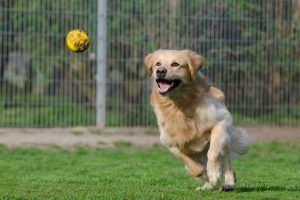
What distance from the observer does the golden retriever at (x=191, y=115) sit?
904 centimetres

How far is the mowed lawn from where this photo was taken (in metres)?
8.62

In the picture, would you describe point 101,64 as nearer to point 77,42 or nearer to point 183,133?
point 77,42

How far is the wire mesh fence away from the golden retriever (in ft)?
24.4

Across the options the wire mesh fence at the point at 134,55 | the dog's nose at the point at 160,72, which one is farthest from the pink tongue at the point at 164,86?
the wire mesh fence at the point at 134,55

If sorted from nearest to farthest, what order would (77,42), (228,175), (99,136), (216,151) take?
(216,151), (228,175), (77,42), (99,136)

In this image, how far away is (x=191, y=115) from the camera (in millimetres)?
9156

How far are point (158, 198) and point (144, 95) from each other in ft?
29.5

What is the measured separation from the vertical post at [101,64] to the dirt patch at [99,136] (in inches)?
12.7

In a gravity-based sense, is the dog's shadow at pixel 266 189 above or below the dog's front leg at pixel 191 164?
below

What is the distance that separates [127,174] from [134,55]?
600 centimetres

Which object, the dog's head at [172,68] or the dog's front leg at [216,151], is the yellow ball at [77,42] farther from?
the dog's front leg at [216,151]

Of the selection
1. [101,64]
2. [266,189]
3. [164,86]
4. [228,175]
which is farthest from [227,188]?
[101,64]

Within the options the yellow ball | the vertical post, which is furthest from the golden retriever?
the vertical post

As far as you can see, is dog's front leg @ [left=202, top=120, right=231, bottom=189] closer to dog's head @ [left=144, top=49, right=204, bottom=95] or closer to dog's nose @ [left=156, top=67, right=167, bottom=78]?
dog's head @ [left=144, top=49, right=204, bottom=95]
